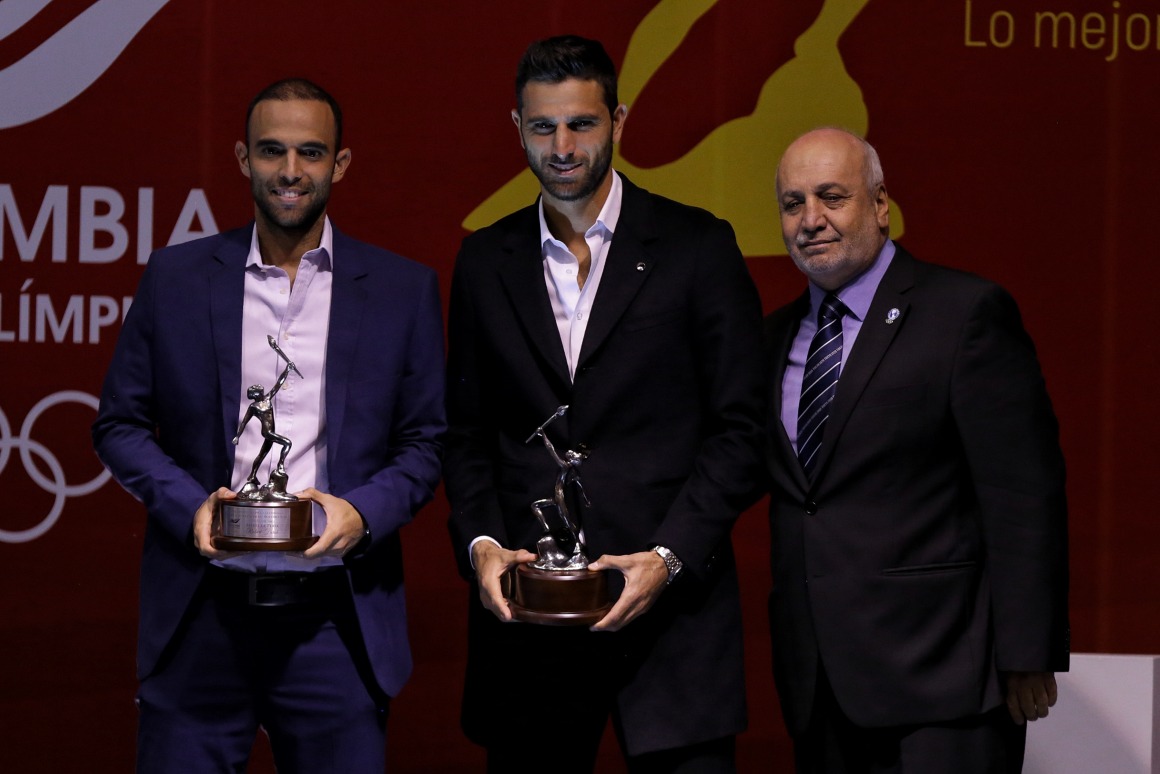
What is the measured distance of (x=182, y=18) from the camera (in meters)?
4.35

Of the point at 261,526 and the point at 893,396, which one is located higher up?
the point at 893,396

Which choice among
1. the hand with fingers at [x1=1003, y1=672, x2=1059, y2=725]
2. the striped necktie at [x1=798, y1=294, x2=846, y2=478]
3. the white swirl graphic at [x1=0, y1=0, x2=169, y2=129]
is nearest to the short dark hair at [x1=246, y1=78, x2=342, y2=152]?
the striped necktie at [x1=798, y1=294, x2=846, y2=478]

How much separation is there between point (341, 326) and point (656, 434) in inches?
29.0

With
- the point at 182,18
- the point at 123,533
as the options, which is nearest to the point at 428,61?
the point at 182,18

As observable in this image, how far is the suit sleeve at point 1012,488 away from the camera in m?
2.72

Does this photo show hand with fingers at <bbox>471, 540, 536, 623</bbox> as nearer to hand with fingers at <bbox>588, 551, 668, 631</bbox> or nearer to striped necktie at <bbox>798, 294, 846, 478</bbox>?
hand with fingers at <bbox>588, 551, 668, 631</bbox>

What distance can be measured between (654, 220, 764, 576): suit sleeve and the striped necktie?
0.45 feet

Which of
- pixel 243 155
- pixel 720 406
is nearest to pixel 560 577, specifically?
pixel 720 406

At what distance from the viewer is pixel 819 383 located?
2.88m

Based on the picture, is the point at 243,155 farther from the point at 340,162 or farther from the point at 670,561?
the point at 670,561

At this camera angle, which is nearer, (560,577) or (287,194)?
(560,577)

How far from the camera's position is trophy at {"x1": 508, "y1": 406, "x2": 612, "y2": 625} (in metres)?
2.54

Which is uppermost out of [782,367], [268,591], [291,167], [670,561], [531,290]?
[291,167]

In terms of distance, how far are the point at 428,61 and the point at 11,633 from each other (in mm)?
2285
